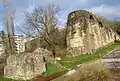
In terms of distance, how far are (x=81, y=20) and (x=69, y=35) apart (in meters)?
2.45

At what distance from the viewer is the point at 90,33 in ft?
113

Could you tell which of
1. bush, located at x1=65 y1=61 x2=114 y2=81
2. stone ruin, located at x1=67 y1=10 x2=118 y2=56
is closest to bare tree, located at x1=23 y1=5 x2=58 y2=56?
stone ruin, located at x1=67 y1=10 x2=118 y2=56

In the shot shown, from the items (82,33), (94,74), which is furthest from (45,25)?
(94,74)

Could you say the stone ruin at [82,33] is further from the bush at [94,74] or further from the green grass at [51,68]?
the bush at [94,74]

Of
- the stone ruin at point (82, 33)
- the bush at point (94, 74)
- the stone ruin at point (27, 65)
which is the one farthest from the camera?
the stone ruin at point (82, 33)

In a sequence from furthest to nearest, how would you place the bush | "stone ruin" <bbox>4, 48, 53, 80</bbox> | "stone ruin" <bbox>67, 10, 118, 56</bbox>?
"stone ruin" <bbox>67, 10, 118, 56</bbox>
"stone ruin" <bbox>4, 48, 53, 80</bbox>
the bush

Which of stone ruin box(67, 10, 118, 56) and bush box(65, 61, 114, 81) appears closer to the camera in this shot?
bush box(65, 61, 114, 81)

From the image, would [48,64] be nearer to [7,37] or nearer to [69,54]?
[69,54]

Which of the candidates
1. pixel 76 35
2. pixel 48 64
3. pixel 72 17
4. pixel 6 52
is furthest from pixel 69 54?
pixel 48 64

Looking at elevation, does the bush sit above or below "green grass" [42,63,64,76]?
above

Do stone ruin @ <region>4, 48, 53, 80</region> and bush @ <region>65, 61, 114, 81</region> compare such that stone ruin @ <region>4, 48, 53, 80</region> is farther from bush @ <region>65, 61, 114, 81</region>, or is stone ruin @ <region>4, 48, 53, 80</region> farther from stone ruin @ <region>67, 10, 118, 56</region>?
bush @ <region>65, 61, 114, 81</region>

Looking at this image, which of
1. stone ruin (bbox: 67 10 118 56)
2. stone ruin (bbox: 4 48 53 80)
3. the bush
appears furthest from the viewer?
stone ruin (bbox: 67 10 118 56)

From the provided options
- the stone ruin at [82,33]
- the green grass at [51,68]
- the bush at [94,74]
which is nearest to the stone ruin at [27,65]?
the green grass at [51,68]

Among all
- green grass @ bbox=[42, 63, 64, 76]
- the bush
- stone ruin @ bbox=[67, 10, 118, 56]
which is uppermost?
stone ruin @ bbox=[67, 10, 118, 56]
